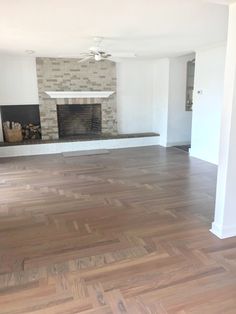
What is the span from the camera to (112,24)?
3.49m

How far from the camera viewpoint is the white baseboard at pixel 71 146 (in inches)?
244

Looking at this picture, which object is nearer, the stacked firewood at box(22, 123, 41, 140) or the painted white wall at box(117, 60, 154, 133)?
the stacked firewood at box(22, 123, 41, 140)

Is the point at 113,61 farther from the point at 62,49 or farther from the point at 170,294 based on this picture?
the point at 170,294

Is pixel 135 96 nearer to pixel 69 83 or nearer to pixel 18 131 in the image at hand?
pixel 69 83

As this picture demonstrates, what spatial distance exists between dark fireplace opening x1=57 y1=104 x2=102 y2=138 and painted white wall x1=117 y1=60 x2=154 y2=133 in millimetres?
616

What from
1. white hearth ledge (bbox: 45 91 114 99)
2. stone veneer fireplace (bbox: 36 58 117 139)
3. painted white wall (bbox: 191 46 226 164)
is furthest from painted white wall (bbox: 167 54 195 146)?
white hearth ledge (bbox: 45 91 114 99)

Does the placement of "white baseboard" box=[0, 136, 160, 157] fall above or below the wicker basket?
below

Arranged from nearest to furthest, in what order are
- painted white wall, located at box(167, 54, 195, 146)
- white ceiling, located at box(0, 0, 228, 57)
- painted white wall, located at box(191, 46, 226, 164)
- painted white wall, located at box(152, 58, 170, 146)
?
white ceiling, located at box(0, 0, 228, 57) → painted white wall, located at box(191, 46, 226, 164) → painted white wall, located at box(167, 54, 195, 146) → painted white wall, located at box(152, 58, 170, 146)

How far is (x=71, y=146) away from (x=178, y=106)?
288 centimetres

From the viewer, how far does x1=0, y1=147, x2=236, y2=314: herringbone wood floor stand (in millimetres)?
1870

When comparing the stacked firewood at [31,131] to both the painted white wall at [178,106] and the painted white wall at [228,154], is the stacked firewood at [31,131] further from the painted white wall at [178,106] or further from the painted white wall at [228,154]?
the painted white wall at [228,154]

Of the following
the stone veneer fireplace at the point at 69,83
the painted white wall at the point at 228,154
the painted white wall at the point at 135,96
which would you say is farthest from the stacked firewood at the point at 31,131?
the painted white wall at the point at 228,154

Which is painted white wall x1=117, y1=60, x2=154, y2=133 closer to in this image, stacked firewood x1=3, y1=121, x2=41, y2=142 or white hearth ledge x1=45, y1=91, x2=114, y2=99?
white hearth ledge x1=45, y1=91, x2=114, y2=99

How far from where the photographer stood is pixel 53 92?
650cm
